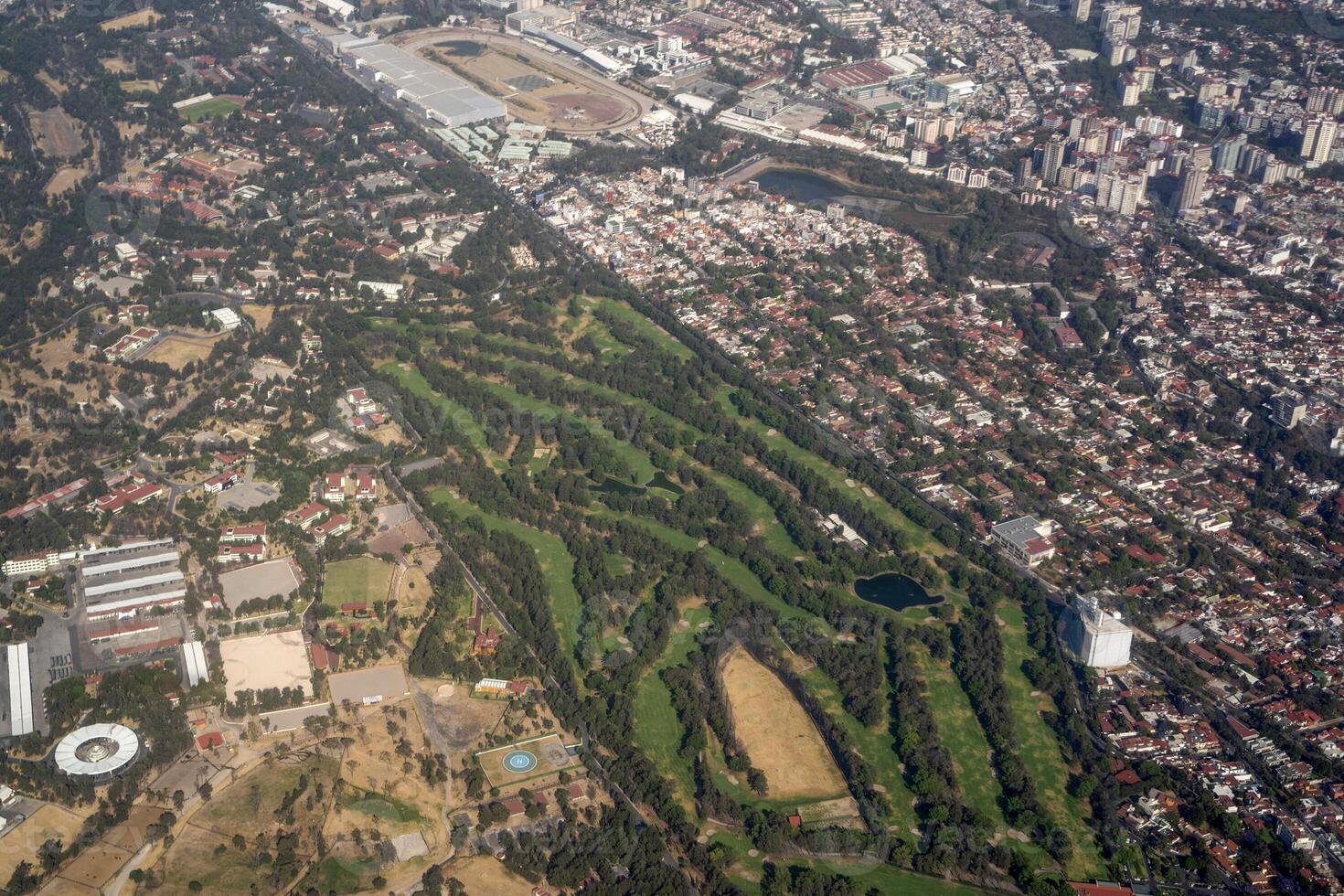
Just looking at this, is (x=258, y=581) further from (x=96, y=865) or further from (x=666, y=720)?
(x=666, y=720)

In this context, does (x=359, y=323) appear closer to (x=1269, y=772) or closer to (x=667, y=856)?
(x=667, y=856)

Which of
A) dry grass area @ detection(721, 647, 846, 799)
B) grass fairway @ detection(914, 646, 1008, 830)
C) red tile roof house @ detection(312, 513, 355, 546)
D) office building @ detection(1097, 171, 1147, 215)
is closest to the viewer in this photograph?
grass fairway @ detection(914, 646, 1008, 830)

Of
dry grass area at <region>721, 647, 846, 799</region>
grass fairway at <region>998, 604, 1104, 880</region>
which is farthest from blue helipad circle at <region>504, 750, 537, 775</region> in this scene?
grass fairway at <region>998, 604, 1104, 880</region>

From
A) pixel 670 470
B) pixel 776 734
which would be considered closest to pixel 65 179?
pixel 670 470

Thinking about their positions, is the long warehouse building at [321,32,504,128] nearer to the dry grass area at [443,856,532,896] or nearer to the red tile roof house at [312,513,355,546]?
the red tile roof house at [312,513,355,546]

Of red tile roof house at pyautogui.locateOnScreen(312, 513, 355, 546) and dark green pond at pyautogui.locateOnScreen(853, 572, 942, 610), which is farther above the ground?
dark green pond at pyautogui.locateOnScreen(853, 572, 942, 610)

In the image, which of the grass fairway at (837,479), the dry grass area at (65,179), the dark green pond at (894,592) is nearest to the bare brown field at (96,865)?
the dark green pond at (894,592)

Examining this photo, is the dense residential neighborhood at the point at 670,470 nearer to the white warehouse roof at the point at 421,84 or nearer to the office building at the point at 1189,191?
the office building at the point at 1189,191
